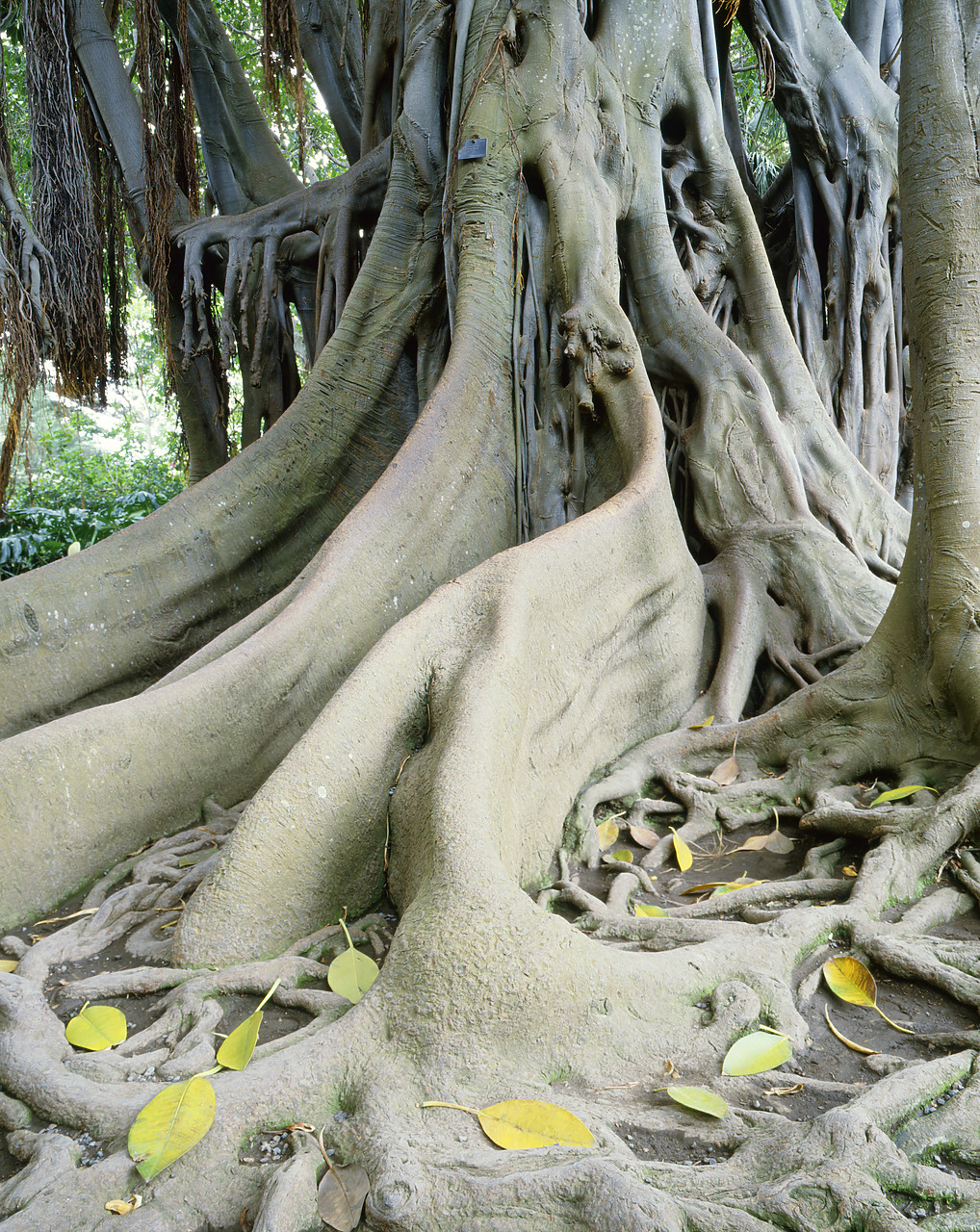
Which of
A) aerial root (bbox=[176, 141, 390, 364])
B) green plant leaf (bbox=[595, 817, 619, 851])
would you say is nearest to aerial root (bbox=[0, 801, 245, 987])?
green plant leaf (bbox=[595, 817, 619, 851])

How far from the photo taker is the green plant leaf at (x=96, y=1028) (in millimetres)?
1387

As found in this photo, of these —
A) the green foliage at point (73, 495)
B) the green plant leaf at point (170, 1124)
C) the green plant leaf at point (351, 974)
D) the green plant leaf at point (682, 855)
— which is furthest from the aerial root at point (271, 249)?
the green plant leaf at point (170, 1124)

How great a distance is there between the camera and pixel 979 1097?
1175 mm

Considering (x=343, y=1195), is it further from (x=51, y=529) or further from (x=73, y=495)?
(x=73, y=495)

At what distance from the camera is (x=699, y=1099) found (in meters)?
1.21

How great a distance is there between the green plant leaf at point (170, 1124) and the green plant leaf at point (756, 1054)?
72 centimetres

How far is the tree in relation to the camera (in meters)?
1.20

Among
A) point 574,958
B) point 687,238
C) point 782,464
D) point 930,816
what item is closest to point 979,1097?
point 574,958

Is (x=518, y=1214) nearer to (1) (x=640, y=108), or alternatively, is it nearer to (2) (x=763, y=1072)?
(2) (x=763, y=1072)

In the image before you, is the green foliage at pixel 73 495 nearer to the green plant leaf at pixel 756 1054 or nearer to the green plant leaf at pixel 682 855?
the green plant leaf at pixel 682 855

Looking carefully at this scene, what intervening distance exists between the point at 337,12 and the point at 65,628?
4.70m

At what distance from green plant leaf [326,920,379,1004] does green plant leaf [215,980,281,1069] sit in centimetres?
15

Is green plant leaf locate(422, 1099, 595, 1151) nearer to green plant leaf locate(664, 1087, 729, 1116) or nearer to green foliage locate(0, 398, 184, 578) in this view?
green plant leaf locate(664, 1087, 729, 1116)

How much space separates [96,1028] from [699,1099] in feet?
3.05
